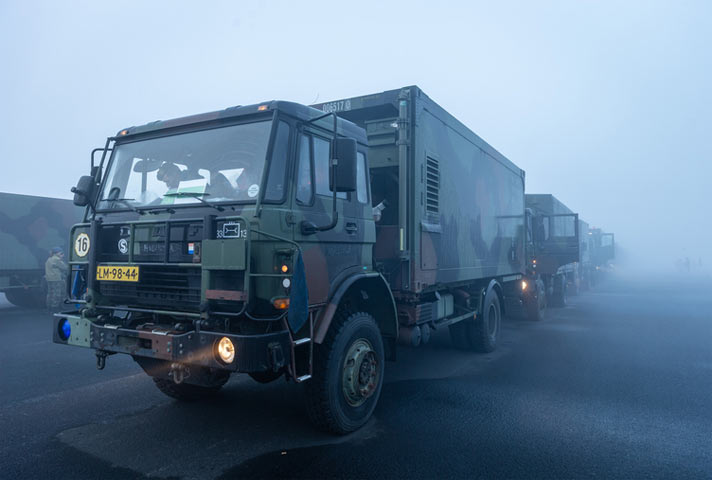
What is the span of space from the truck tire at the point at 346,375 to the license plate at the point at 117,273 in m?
1.63

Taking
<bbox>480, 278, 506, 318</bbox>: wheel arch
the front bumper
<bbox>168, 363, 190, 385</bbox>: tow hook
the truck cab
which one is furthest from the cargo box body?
<bbox>168, 363, 190, 385</bbox>: tow hook

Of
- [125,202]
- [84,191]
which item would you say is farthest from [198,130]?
[84,191]

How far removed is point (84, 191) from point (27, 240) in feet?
34.7

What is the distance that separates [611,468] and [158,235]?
402 centimetres

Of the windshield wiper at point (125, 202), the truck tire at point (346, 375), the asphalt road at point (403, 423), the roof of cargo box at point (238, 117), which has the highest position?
the roof of cargo box at point (238, 117)

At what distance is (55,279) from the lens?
11.6 meters

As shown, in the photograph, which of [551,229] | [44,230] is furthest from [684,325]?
[44,230]

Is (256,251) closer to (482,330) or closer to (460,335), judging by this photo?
(482,330)

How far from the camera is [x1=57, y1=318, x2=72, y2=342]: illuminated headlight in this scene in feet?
13.0

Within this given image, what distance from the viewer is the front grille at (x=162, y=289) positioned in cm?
351

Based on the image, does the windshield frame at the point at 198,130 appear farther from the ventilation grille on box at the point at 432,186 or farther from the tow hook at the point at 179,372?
the ventilation grille on box at the point at 432,186

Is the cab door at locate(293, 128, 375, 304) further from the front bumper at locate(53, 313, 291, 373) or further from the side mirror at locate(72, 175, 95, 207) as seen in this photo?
the side mirror at locate(72, 175, 95, 207)

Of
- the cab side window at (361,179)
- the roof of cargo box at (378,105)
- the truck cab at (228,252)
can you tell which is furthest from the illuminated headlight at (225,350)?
the roof of cargo box at (378,105)

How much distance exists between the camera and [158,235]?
3717mm
